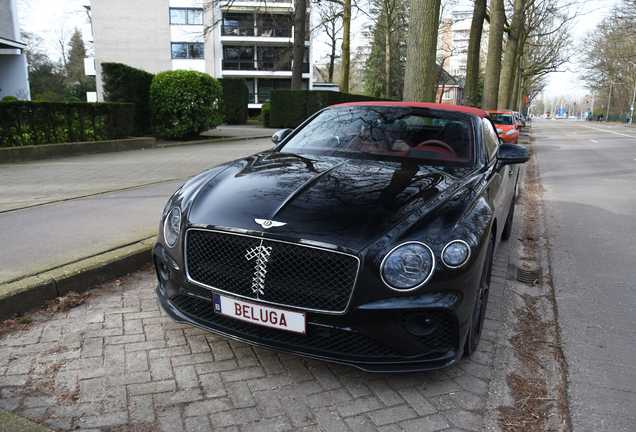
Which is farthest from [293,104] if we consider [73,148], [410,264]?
[410,264]

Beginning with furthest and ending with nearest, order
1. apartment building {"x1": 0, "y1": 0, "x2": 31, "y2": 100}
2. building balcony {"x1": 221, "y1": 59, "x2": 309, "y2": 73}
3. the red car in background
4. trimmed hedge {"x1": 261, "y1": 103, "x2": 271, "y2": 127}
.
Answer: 1. building balcony {"x1": 221, "y1": 59, "x2": 309, "y2": 73}
2. trimmed hedge {"x1": 261, "y1": 103, "x2": 271, "y2": 127}
3. apartment building {"x1": 0, "y1": 0, "x2": 31, "y2": 100}
4. the red car in background

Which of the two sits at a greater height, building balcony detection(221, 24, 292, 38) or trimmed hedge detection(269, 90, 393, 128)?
building balcony detection(221, 24, 292, 38)

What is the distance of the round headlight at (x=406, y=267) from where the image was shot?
7.85ft

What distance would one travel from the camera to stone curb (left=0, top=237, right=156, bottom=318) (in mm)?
3383

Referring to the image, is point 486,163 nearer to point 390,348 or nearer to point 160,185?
point 390,348

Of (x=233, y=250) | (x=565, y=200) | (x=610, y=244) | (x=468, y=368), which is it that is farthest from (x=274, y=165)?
(x=565, y=200)

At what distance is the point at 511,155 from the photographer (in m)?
4.09

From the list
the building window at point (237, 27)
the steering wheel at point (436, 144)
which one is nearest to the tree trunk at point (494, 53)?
the steering wheel at point (436, 144)

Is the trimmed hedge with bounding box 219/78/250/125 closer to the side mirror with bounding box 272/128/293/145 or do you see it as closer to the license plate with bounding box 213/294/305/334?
the side mirror with bounding box 272/128/293/145

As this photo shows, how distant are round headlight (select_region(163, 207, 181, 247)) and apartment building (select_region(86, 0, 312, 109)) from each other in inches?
1594

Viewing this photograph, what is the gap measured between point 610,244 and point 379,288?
4.55m

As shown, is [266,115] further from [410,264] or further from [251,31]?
[410,264]

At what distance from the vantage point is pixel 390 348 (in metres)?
2.47

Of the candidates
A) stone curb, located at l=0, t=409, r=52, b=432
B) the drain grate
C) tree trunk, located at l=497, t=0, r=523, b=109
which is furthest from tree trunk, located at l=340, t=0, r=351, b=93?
stone curb, located at l=0, t=409, r=52, b=432
